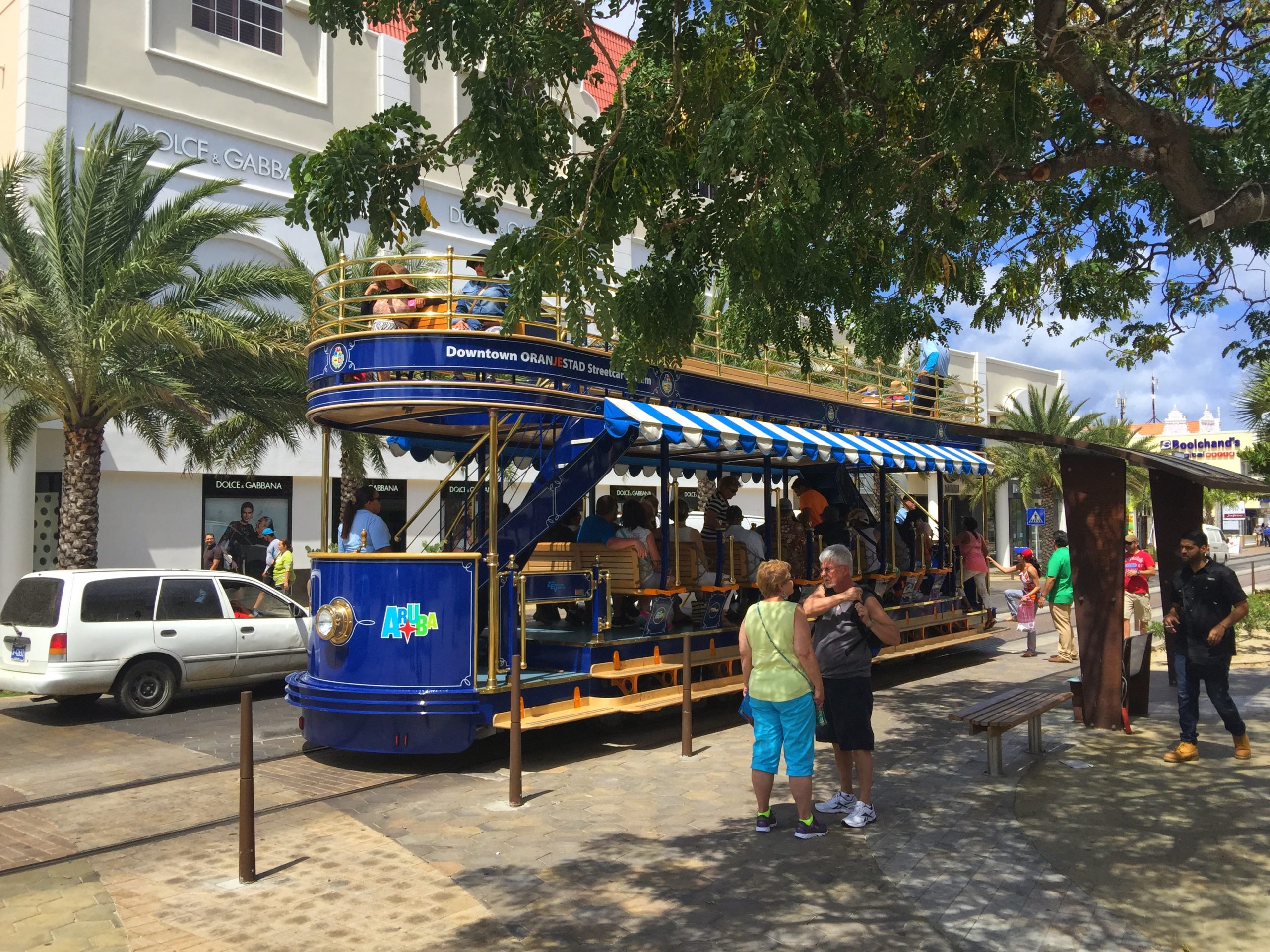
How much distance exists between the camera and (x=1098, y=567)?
9461 mm

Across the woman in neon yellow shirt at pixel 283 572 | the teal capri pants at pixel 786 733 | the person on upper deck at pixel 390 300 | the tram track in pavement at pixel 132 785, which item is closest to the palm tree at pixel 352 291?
the woman in neon yellow shirt at pixel 283 572

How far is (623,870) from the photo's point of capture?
613 cm

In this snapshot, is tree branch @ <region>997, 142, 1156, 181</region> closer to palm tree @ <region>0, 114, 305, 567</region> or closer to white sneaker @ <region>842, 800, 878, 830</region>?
white sneaker @ <region>842, 800, 878, 830</region>

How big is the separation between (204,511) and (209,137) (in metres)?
7.59

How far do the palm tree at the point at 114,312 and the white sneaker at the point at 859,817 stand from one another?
10.5 metres

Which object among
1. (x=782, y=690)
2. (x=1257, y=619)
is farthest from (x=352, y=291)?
(x=1257, y=619)

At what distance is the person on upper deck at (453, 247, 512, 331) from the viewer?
8.91 meters

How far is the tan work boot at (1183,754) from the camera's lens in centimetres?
830

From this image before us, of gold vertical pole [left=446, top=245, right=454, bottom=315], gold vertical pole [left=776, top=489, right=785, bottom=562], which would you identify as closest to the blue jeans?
gold vertical pole [left=776, top=489, right=785, bottom=562]

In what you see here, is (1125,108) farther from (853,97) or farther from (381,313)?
(381,313)

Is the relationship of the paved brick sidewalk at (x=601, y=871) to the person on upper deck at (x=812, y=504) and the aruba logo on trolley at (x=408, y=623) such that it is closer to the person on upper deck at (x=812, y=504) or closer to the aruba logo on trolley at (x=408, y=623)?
the aruba logo on trolley at (x=408, y=623)

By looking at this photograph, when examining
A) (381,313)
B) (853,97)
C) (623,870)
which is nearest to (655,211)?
(853,97)

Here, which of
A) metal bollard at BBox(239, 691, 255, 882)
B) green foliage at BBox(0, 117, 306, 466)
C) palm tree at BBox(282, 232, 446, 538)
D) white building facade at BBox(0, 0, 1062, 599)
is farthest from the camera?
white building facade at BBox(0, 0, 1062, 599)

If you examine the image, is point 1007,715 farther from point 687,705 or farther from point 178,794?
point 178,794
